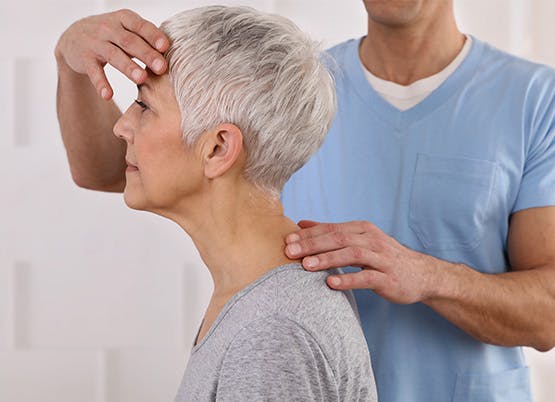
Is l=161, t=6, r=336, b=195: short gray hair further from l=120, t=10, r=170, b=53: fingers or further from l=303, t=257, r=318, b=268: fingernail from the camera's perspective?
l=303, t=257, r=318, b=268: fingernail

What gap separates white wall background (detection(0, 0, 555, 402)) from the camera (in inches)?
85.4

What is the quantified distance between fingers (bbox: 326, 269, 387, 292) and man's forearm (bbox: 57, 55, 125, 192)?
0.65 meters

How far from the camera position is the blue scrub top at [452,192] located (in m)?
1.50

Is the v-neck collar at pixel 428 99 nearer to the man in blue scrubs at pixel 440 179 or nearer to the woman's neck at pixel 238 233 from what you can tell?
the man in blue scrubs at pixel 440 179

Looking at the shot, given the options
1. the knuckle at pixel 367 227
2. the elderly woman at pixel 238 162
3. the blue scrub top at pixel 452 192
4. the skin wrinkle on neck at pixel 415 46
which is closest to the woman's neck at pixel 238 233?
the elderly woman at pixel 238 162

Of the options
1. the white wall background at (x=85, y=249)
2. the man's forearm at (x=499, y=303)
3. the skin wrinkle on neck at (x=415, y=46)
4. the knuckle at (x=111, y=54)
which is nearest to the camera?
the knuckle at (x=111, y=54)

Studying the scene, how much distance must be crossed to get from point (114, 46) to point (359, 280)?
0.49 meters

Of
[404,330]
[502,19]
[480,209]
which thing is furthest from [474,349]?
[502,19]

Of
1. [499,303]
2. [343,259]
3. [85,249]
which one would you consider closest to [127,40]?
[343,259]

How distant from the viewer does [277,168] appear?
1.22 metres

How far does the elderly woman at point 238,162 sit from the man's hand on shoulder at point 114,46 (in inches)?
1.0

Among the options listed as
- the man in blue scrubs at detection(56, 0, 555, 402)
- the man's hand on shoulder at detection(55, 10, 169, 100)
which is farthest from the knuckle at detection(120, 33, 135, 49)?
the man in blue scrubs at detection(56, 0, 555, 402)

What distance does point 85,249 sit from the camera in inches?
86.1

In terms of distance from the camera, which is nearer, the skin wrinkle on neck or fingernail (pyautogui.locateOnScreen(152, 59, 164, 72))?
fingernail (pyautogui.locateOnScreen(152, 59, 164, 72))
